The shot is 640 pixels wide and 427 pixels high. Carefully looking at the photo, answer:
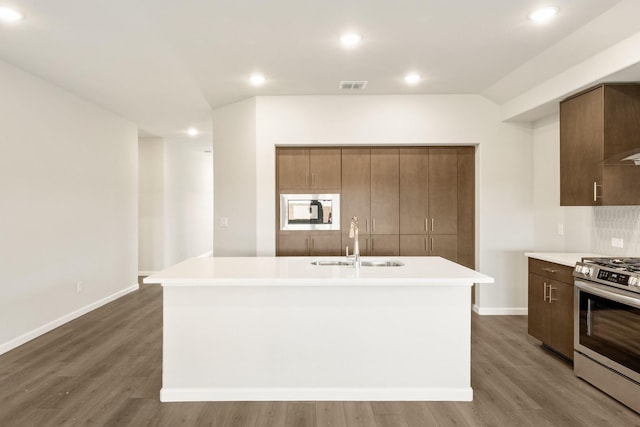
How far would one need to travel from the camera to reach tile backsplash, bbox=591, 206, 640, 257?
3281 millimetres

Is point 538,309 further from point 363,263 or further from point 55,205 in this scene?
point 55,205

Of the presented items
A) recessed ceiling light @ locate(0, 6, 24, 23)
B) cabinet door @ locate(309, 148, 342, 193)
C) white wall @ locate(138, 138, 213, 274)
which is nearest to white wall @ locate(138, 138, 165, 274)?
white wall @ locate(138, 138, 213, 274)

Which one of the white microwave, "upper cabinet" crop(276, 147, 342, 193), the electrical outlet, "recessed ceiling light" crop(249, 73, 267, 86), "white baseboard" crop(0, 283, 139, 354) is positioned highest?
"recessed ceiling light" crop(249, 73, 267, 86)

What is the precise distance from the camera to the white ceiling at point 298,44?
104 inches

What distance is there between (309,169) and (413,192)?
134 cm

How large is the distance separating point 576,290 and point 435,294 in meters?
1.27

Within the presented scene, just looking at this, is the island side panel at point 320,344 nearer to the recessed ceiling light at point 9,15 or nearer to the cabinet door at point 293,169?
the recessed ceiling light at point 9,15

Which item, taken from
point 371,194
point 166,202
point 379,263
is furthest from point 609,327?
point 166,202

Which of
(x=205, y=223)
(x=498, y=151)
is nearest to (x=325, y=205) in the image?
(x=498, y=151)

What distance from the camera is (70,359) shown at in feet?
11.0

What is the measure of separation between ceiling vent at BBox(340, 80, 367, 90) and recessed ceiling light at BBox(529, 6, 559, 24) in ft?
5.80

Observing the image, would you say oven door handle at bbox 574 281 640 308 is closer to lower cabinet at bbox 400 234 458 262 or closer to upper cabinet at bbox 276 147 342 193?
lower cabinet at bbox 400 234 458 262

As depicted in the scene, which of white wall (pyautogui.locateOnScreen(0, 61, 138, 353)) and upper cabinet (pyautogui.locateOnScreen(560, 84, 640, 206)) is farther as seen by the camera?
white wall (pyautogui.locateOnScreen(0, 61, 138, 353))

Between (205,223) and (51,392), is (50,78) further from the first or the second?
(205,223)
